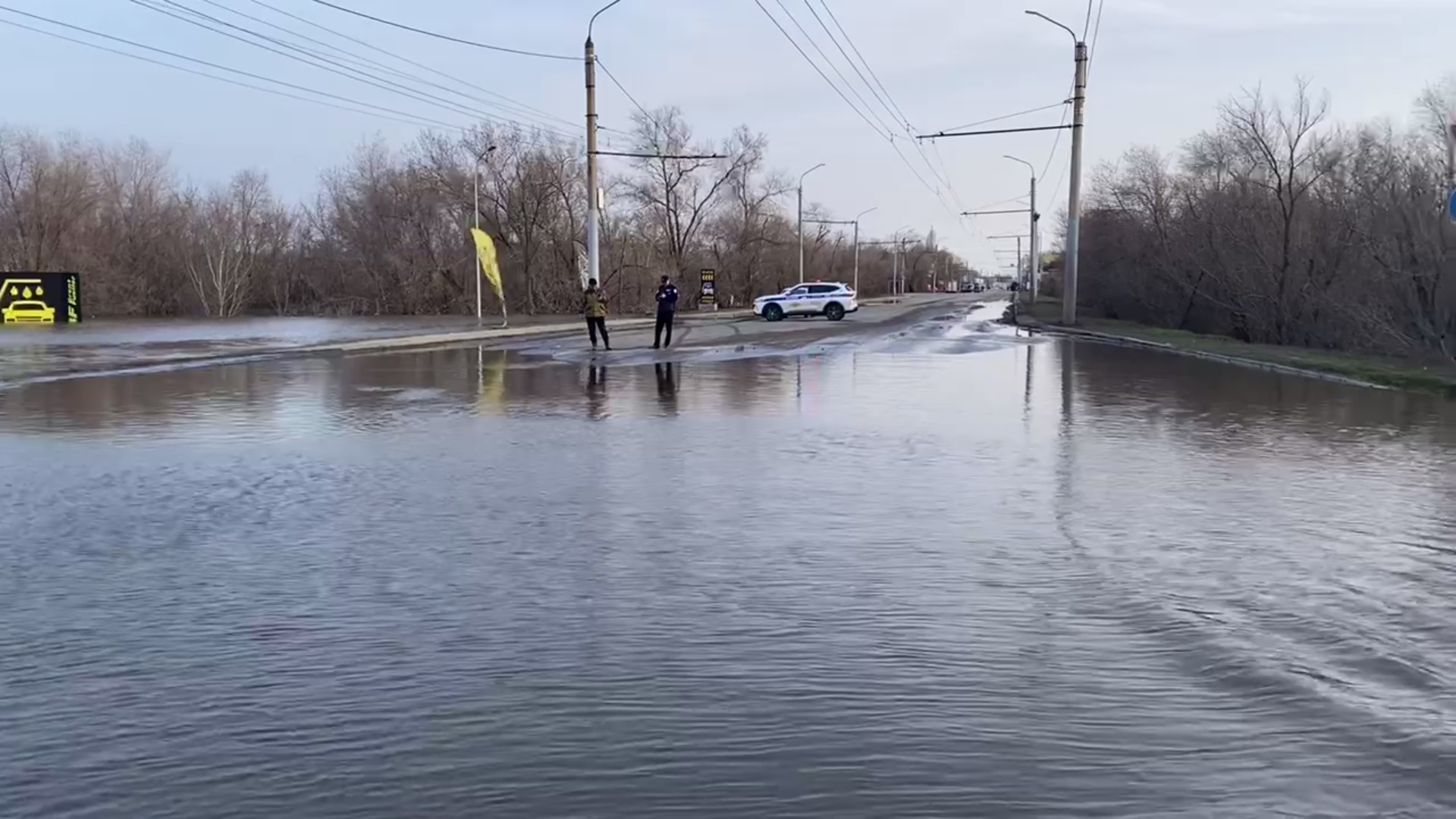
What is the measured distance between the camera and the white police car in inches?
2352

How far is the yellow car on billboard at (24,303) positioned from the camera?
167 feet

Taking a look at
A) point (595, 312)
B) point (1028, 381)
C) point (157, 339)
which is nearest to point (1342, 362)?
point (1028, 381)

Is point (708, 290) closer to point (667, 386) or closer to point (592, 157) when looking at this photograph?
point (592, 157)

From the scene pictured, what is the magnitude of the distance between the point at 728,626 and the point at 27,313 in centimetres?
5421

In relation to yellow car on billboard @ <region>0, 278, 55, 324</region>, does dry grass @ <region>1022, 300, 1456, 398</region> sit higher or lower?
lower

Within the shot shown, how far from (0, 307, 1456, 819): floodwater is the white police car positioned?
4700 centimetres

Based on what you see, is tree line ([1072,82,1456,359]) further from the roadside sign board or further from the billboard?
the billboard

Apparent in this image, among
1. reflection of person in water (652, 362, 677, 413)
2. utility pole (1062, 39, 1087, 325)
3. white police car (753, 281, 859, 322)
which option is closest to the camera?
reflection of person in water (652, 362, 677, 413)

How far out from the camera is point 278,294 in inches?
3356

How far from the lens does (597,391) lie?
62.0 ft

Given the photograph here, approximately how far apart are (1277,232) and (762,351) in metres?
25.0

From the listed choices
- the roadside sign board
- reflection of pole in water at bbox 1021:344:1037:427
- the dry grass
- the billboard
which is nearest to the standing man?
reflection of pole in water at bbox 1021:344:1037:427

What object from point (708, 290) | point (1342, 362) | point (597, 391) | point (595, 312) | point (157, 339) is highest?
point (708, 290)

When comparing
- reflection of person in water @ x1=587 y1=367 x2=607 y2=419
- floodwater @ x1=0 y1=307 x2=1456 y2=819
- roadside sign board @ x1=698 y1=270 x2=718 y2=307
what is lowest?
floodwater @ x1=0 y1=307 x2=1456 y2=819
